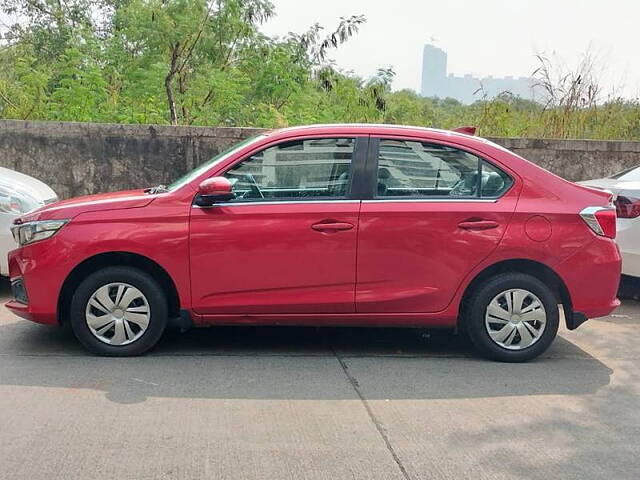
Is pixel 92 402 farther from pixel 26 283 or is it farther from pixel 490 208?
pixel 490 208

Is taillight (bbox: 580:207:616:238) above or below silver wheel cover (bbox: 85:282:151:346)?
above

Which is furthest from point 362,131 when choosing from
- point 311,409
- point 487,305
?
point 311,409

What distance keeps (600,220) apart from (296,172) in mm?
2299

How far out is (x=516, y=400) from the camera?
474 centimetres

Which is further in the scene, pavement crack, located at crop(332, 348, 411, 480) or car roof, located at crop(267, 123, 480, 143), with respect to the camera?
car roof, located at crop(267, 123, 480, 143)

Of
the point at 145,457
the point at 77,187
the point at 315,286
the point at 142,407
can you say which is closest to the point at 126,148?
the point at 77,187

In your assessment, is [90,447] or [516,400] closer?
[90,447]

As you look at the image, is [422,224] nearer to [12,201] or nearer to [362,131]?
[362,131]

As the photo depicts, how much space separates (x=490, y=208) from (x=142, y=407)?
9.25 feet

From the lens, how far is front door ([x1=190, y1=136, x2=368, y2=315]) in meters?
5.21

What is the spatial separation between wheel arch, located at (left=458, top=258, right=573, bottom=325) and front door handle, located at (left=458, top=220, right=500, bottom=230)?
0.29 m

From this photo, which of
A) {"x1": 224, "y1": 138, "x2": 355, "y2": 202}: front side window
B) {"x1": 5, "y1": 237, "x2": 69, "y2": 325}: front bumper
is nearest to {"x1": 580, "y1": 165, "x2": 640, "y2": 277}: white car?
{"x1": 224, "y1": 138, "x2": 355, "y2": 202}: front side window

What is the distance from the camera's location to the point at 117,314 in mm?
5262

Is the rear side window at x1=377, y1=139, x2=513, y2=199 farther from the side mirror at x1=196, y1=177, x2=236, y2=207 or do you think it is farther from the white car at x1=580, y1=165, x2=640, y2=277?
the white car at x1=580, y1=165, x2=640, y2=277
